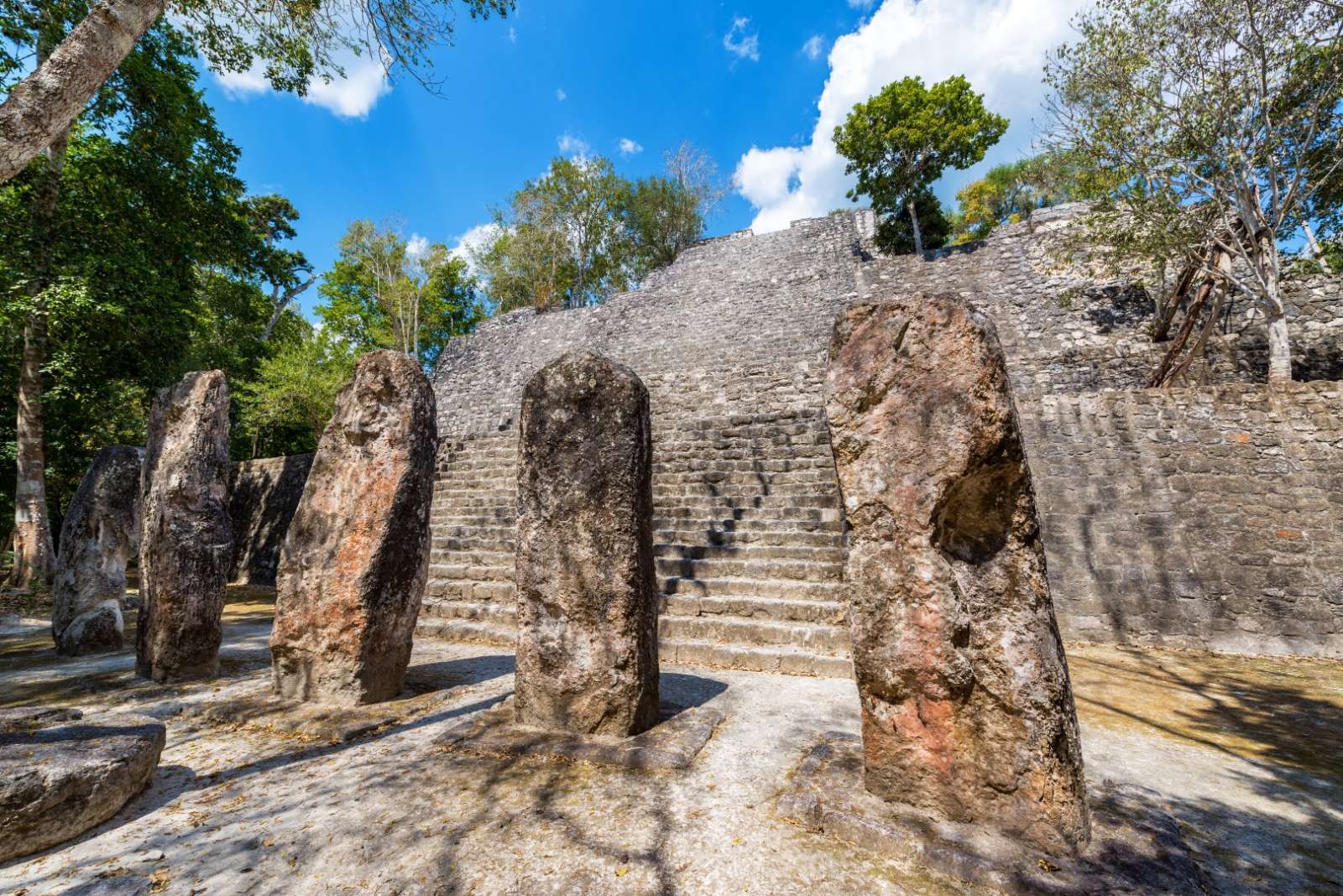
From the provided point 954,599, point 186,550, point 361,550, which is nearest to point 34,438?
point 186,550

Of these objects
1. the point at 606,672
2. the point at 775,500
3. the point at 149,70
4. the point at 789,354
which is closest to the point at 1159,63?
the point at 789,354

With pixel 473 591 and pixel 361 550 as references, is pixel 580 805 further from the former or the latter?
pixel 473 591

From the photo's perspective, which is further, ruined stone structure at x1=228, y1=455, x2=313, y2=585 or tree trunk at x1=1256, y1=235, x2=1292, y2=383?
ruined stone structure at x1=228, y1=455, x2=313, y2=585

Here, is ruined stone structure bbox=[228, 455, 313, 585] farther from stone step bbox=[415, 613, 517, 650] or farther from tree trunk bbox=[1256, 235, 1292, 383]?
tree trunk bbox=[1256, 235, 1292, 383]

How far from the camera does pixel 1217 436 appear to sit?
5.57 meters

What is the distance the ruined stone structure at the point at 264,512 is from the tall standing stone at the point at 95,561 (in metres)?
5.65

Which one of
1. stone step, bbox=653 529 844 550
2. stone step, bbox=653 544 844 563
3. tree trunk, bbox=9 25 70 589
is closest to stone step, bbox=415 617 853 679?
stone step, bbox=653 544 844 563

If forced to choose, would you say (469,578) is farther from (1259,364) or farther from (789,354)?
(1259,364)

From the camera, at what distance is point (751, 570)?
564cm

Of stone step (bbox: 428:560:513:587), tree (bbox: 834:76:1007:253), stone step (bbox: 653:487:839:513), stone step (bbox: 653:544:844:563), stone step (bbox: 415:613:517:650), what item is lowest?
stone step (bbox: 415:613:517:650)

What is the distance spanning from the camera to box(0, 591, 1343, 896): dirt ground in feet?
6.07

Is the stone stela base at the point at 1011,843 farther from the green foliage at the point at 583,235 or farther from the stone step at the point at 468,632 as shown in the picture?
the green foliage at the point at 583,235

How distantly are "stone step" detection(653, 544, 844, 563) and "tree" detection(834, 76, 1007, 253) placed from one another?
1519cm

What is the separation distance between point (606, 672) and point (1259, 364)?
12.1 metres
